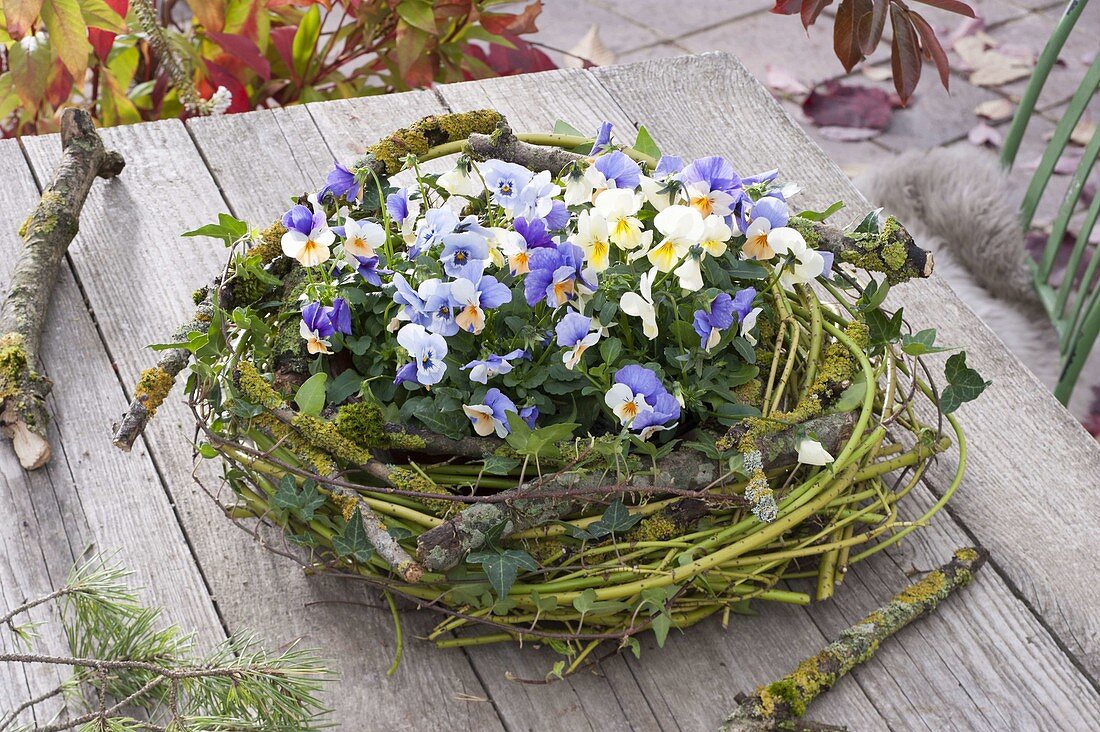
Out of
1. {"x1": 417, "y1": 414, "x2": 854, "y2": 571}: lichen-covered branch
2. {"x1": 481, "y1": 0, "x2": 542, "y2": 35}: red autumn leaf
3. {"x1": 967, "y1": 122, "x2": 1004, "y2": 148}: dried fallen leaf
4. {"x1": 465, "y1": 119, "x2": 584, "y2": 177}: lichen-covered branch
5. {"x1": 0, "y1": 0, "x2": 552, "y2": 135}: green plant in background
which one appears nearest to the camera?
{"x1": 417, "y1": 414, "x2": 854, "y2": 571}: lichen-covered branch

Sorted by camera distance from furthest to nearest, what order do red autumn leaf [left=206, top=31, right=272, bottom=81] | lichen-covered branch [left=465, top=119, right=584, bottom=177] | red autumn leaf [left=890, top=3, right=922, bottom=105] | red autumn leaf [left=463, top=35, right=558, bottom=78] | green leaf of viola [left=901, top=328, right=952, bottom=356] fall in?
red autumn leaf [left=463, top=35, right=558, bottom=78] → red autumn leaf [left=206, top=31, right=272, bottom=81] → red autumn leaf [left=890, top=3, right=922, bottom=105] → lichen-covered branch [left=465, top=119, right=584, bottom=177] → green leaf of viola [left=901, top=328, right=952, bottom=356]

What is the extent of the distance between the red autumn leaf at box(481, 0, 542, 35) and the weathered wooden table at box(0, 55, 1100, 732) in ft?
2.19

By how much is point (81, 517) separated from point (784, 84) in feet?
9.07

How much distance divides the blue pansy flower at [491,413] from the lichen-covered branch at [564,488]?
48mm

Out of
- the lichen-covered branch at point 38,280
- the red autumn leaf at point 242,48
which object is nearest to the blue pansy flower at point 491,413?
the lichen-covered branch at point 38,280

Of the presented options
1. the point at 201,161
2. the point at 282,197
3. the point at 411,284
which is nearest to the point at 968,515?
the point at 411,284

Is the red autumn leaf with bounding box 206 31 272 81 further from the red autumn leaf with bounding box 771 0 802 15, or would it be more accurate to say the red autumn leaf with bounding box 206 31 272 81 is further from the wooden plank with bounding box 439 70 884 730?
A: the wooden plank with bounding box 439 70 884 730

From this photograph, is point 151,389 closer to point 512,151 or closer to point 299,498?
point 299,498

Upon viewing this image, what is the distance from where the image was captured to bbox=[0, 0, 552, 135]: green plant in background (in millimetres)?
1611

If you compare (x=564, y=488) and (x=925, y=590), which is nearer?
(x=564, y=488)

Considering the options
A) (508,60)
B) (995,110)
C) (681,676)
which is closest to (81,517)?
(681,676)

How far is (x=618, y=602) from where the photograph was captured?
2.66ft

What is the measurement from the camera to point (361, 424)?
0.81 metres

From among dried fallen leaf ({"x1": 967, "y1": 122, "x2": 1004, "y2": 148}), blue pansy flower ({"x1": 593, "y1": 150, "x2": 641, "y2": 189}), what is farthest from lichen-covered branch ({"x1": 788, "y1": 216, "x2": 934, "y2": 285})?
dried fallen leaf ({"x1": 967, "y1": 122, "x2": 1004, "y2": 148})
